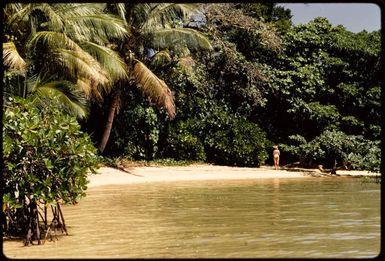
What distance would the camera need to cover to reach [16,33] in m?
15.5

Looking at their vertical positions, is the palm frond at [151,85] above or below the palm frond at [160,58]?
below

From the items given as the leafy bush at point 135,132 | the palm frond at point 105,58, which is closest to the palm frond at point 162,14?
the palm frond at point 105,58

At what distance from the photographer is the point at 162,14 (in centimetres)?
1978

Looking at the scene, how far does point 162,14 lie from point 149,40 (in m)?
0.99

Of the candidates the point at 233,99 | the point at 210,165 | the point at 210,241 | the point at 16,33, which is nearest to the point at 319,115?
the point at 233,99

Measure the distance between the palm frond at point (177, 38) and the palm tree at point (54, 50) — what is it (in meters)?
3.01

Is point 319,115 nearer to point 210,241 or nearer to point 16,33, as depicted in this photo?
point 16,33

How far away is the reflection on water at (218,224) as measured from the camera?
22.7 feet

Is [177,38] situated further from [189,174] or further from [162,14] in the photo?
[189,174]

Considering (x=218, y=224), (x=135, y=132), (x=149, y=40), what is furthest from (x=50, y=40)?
(x=218, y=224)

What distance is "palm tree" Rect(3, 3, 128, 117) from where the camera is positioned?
14.5 metres

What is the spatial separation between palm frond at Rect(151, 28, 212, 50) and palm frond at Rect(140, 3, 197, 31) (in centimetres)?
36

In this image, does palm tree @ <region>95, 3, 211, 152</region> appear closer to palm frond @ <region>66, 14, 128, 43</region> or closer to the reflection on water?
palm frond @ <region>66, 14, 128, 43</region>

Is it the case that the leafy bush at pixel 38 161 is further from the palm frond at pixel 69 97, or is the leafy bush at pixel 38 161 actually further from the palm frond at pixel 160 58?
the palm frond at pixel 160 58
